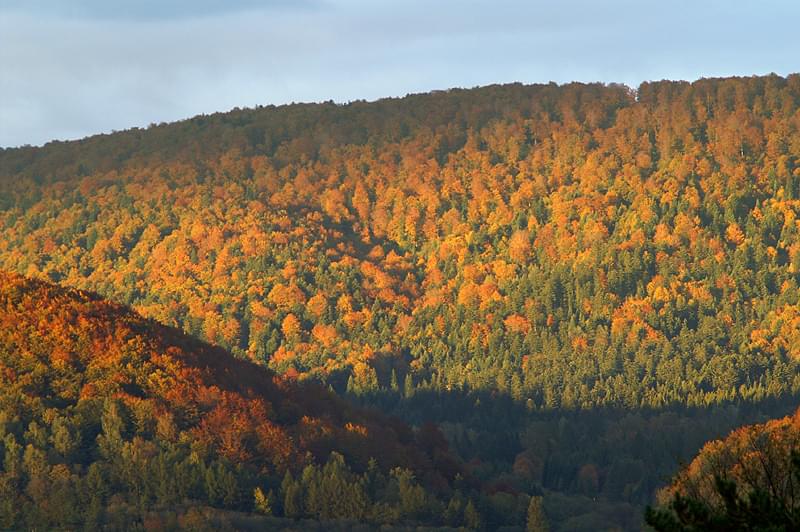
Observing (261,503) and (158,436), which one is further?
(158,436)

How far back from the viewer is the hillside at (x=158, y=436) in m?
136

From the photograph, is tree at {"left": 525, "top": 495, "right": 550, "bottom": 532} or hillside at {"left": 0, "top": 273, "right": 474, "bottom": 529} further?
tree at {"left": 525, "top": 495, "right": 550, "bottom": 532}

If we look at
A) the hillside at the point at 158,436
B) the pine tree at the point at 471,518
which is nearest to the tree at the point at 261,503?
the hillside at the point at 158,436

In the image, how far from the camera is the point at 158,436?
146000mm

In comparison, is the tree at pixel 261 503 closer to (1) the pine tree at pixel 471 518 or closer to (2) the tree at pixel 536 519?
(1) the pine tree at pixel 471 518

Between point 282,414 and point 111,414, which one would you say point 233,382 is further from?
point 111,414

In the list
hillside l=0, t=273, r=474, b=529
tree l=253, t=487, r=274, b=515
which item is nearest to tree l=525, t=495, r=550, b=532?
hillside l=0, t=273, r=474, b=529

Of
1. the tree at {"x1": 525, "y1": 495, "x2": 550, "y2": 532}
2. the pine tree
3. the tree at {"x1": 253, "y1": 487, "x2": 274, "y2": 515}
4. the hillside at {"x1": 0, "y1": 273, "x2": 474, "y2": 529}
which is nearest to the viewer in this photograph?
the hillside at {"x1": 0, "y1": 273, "x2": 474, "y2": 529}

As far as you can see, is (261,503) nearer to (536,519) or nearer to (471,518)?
(471,518)

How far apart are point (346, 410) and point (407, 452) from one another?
11940 millimetres

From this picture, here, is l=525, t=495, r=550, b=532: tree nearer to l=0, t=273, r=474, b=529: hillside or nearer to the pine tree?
the pine tree

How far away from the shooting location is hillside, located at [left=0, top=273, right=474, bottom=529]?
445ft

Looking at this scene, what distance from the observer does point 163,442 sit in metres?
145

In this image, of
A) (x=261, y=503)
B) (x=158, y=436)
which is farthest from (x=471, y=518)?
(x=158, y=436)
